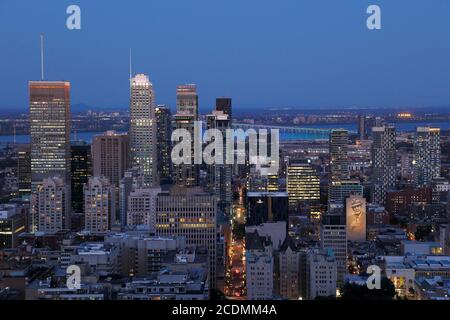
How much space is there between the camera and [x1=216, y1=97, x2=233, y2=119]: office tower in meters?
14.6

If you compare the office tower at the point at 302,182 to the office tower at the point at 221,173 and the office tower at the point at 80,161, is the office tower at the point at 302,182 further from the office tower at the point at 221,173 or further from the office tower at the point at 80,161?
the office tower at the point at 80,161

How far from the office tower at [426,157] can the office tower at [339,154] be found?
1.46m

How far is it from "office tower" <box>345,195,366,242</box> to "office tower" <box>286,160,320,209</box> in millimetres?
2465

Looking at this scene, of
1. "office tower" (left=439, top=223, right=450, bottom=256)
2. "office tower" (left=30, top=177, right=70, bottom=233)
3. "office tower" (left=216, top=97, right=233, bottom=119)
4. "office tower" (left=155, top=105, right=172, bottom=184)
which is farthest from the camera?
"office tower" (left=155, top=105, right=172, bottom=184)

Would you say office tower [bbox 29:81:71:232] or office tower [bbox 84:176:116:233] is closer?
office tower [bbox 84:176:116:233]

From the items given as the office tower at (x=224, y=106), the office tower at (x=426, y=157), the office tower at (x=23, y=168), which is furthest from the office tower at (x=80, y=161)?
the office tower at (x=426, y=157)

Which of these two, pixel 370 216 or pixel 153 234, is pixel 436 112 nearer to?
pixel 370 216

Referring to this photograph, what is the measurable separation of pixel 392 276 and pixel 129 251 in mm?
2795

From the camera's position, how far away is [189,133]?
1581 cm

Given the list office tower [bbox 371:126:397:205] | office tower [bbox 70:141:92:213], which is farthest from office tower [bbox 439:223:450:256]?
office tower [bbox 70:141:92:213]

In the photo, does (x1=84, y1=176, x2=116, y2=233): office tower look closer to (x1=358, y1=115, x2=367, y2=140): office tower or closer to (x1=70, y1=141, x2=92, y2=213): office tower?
(x1=70, y1=141, x2=92, y2=213): office tower

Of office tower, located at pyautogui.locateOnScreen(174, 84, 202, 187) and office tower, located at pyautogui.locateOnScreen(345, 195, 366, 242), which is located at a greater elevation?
office tower, located at pyautogui.locateOnScreen(174, 84, 202, 187)

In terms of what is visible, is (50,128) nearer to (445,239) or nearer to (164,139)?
(164,139)

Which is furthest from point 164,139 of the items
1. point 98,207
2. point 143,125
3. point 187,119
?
point 98,207
